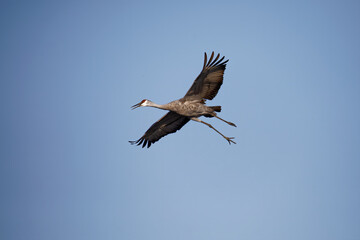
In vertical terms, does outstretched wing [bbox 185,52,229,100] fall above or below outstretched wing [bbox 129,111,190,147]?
above

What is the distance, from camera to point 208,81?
731 inches

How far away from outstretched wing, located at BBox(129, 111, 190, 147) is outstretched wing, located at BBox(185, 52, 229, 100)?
6.32ft

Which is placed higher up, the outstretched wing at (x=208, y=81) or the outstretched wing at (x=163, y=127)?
the outstretched wing at (x=208, y=81)

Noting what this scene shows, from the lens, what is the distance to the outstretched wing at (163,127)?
20645 mm

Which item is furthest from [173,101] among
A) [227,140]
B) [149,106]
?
[227,140]

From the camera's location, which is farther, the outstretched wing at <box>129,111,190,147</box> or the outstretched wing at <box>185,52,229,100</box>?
the outstretched wing at <box>129,111,190,147</box>

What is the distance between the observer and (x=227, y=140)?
20500mm

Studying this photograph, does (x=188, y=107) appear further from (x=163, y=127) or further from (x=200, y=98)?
(x=163, y=127)

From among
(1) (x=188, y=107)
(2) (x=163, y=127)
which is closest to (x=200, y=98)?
(1) (x=188, y=107)

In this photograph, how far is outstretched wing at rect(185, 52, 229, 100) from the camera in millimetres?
18203

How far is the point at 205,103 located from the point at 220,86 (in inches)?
38.4

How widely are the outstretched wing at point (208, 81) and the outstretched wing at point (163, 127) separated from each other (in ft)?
6.32

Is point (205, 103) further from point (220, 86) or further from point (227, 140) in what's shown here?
point (227, 140)

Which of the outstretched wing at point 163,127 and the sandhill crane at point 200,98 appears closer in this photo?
the sandhill crane at point 200,98
